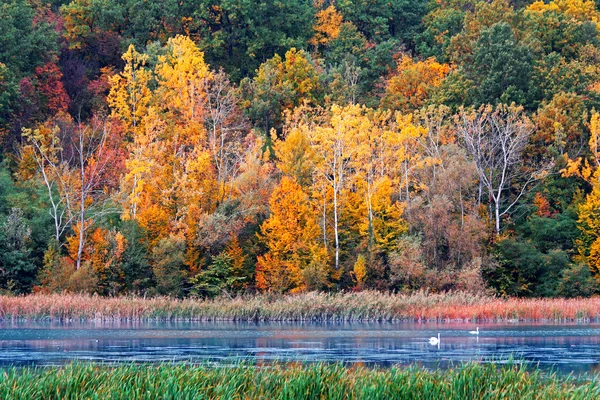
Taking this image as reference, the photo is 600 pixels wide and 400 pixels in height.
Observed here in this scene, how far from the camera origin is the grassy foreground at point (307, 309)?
44969 millimetres

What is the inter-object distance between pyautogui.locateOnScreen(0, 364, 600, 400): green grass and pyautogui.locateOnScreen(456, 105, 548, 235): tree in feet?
143

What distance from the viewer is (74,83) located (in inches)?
3066

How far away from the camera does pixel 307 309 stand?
47.3 m

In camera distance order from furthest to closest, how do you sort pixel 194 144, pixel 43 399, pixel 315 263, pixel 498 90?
pixel 498 90, pixel 194 144, pixel 315 263, pixel 43 399

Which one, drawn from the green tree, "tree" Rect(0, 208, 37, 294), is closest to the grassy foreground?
"tree" Rect(0, 208, 37, 294)

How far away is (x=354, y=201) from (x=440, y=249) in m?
6.13

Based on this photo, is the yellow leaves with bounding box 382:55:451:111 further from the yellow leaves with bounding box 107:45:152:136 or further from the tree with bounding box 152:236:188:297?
the tree with bounding box 152:236:188:297

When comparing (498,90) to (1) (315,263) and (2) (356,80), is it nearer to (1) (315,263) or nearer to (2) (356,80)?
(2) (356,80)

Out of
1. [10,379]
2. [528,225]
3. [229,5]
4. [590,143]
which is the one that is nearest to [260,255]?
[528,225]

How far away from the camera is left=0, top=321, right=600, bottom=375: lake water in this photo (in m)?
27.5

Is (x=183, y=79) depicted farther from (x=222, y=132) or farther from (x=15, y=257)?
(x=15, y=257)

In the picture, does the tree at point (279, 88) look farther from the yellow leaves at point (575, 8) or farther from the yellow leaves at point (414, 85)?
the yellow leaves at point (575, 8)

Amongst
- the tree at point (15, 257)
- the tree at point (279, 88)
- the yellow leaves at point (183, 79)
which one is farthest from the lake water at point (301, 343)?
the tree at point (279, 88)

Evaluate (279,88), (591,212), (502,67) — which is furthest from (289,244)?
(502,67)
